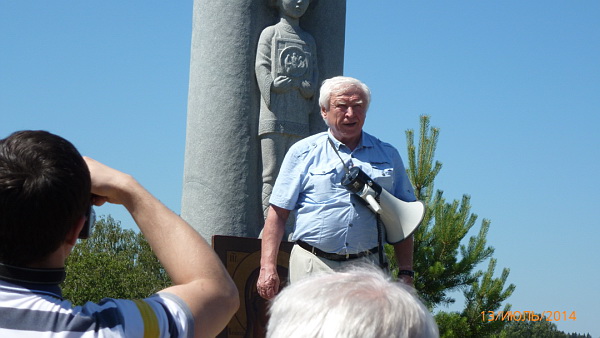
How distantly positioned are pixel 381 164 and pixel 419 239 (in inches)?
172

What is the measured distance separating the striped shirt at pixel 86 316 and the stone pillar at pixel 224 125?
5.48m

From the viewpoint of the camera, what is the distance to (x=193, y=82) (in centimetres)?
744

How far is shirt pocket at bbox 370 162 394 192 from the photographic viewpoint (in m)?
4.57

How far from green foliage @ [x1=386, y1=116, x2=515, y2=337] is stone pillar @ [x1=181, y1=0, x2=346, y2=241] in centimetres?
208

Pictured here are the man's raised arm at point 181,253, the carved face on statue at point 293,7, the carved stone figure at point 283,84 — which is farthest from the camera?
the carved face on statue at point 293,7

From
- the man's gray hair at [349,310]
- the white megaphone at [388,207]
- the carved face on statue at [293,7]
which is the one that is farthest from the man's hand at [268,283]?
the carved face on statue at [293,7]

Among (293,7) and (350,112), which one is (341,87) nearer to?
(350,112)

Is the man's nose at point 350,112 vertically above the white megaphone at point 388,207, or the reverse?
the man's nose at point 350,112

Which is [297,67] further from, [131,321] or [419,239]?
[131,321]

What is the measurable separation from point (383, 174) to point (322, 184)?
1.08ft

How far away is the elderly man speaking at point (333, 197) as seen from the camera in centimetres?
441

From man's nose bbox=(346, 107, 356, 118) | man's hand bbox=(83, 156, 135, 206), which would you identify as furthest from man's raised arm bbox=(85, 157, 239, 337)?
man's nose bbox=(346, 107, 356, 118)

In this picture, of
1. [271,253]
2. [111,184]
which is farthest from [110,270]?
[111,184]

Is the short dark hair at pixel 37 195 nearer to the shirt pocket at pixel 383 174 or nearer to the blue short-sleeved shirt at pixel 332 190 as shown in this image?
the blue short-sleeved shirt at pixel 332 190
